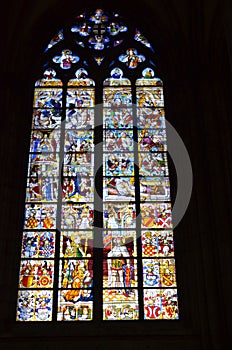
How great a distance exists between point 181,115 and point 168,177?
3.48 feet

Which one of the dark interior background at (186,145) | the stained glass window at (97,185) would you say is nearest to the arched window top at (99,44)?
the stained glass window at (97,185)

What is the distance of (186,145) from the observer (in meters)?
8.95

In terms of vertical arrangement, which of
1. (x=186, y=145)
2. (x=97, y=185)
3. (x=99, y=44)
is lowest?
(x=97, y=185)

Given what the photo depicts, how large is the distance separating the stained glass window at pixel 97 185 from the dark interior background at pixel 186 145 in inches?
7.8

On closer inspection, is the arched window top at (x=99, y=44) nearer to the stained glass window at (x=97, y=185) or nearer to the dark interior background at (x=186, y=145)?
the stained glass window at (x=97, y=185)

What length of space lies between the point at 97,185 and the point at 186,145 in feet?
5.15

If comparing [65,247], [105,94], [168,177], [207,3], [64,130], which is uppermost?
[207,3]

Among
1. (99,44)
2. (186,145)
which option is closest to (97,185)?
(186,145)

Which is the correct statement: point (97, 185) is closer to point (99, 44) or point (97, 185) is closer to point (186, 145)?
point (186, 145)

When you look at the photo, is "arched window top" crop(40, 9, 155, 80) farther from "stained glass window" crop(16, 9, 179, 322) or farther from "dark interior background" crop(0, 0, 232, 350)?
"dark interior background" crop(0, 0, 232, 350)

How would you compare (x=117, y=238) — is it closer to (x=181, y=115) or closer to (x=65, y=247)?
(x=65, y=247)

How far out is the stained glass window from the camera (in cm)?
813

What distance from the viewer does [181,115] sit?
30.3 ft

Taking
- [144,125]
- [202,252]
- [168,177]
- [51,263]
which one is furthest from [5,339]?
[144,125]
